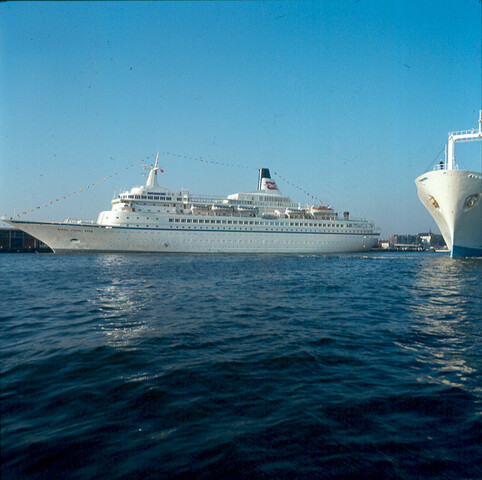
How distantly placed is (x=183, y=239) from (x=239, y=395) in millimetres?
44290

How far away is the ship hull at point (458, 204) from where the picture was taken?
29500mm

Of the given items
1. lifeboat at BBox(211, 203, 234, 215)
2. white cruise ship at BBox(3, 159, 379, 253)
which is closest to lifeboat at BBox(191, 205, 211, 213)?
white cruise ship at BBox(3, 159, 379, 253)

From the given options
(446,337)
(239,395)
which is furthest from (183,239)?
(239,395)

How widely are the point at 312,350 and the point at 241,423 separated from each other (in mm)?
2791

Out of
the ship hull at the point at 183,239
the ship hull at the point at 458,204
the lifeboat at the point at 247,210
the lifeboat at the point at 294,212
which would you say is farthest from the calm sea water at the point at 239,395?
the lifeboat at the point at 294,212

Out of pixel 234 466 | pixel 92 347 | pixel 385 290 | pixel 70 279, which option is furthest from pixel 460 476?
pixel 70 279

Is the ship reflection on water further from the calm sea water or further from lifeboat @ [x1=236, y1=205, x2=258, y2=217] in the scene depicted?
lifeboat @ [x1=236, y1=205, x2=258, y2=217]

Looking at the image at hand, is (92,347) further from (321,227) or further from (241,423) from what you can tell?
(321,227)

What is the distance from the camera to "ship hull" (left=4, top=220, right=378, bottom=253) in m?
42.5

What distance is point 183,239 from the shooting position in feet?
156

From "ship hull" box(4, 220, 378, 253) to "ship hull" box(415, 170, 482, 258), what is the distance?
72.3ft

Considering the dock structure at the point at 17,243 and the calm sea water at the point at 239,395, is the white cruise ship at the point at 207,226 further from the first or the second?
the calm sea water at the point at 239,395

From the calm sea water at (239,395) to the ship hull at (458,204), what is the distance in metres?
25.7

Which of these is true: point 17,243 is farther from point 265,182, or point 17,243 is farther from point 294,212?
point 294,212
